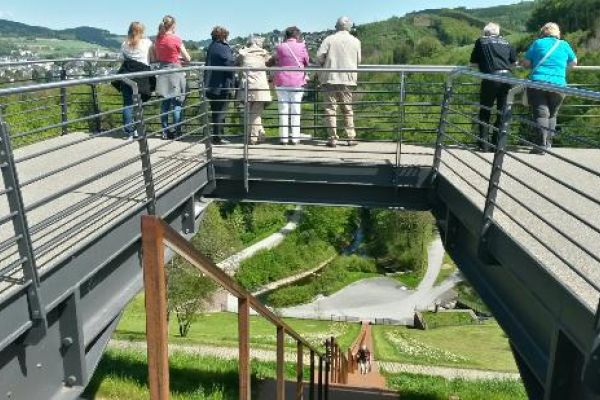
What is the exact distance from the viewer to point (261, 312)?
11.2 feet

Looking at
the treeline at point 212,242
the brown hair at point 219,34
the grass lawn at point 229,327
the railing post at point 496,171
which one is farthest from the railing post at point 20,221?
the grass lawn at point 229,327

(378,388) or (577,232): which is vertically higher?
(577,232)

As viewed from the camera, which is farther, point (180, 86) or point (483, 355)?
point (483, 355)

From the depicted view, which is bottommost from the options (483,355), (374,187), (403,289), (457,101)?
(403,289)

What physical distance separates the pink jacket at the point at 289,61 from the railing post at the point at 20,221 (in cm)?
599

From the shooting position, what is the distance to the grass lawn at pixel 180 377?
10.1 m

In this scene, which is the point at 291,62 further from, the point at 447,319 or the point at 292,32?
the point at 447,319

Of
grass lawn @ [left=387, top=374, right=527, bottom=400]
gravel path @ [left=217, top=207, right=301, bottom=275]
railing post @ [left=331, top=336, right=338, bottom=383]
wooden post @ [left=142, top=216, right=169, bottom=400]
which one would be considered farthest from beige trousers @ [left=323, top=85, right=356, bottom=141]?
gravel path @ [left=217, top=207, right=301, bottom=275]

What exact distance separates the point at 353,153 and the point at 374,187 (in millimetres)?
929

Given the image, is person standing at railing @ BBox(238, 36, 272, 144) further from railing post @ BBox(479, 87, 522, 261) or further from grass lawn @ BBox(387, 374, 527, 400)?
grass lawn @ BBox(387, 374, 527, 400)

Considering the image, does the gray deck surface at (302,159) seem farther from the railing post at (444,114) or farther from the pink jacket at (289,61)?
the pink jacket at (289,61)

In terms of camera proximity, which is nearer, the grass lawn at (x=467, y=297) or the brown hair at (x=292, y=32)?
the brown hair at (x=292, y=32)

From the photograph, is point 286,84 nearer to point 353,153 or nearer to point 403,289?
point 353,153

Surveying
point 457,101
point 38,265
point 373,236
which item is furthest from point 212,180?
point 373,236
